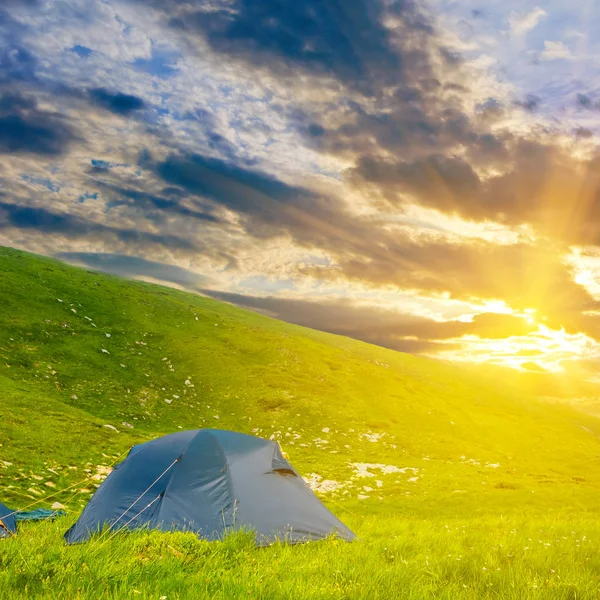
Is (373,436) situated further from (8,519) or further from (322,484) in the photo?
(8,519)

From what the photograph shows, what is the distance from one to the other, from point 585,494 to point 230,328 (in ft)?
182

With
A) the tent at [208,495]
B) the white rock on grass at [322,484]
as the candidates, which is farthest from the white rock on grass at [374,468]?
the tent at [208,495]

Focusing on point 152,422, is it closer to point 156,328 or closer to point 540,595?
point 156,328

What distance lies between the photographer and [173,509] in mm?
10820

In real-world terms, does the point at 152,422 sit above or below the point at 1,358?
below

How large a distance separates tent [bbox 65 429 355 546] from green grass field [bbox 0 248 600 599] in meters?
1.23

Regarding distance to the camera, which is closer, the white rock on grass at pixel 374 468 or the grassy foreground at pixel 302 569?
the grassy foreground at pixel 302 569

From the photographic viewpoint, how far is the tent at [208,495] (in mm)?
10547

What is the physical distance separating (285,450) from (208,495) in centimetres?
2678

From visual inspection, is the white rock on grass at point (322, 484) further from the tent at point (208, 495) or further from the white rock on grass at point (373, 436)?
the white rock on grass at point (373, 436)

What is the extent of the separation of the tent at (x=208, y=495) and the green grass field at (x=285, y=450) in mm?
1234

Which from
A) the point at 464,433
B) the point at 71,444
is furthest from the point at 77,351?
the point at 464,433

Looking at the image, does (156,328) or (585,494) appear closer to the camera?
(585,494)

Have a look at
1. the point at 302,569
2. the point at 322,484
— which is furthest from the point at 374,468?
the point at 302,569
